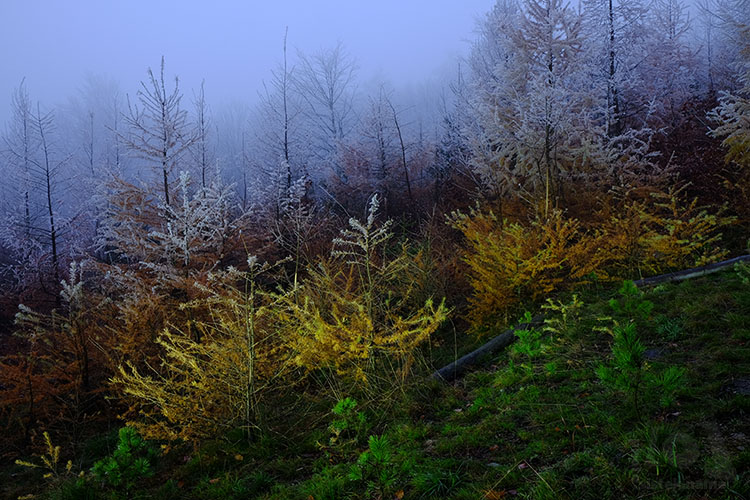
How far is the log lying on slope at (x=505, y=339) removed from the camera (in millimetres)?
4805

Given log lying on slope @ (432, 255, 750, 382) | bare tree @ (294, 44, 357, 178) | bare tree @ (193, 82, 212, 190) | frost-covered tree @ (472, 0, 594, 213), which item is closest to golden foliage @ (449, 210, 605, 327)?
log lying on slope @ (432, 255, 750, 382)

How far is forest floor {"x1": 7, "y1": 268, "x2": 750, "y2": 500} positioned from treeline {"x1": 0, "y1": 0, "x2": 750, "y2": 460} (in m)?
0.53

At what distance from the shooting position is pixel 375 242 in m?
4.54

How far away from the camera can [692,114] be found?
41.2ft

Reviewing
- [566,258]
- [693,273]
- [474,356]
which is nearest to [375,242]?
[474,356]

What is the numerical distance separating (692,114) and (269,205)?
13.4 metres

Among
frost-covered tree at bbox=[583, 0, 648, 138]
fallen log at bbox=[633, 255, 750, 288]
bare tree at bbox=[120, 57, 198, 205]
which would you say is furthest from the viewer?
frost-covered tree at bbox=[583, 0, 648, 138]

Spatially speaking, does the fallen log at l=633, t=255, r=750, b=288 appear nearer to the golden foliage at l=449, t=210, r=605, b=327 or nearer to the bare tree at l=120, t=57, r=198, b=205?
the golden foliage at l=449, t=210, r=605, b=327

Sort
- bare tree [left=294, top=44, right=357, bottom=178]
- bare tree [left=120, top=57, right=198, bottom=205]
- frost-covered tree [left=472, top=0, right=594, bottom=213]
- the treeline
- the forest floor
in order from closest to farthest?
the forest floor
the treeline
bare tree [left=120, top=57, right=198, bottom=205]
frost-covered tree [left=472, top=0, right=594, bottom=213]
bare tree [left=294, top=44, right=357, bottom=178]

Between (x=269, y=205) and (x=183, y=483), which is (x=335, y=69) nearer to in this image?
(x=269, y=205)

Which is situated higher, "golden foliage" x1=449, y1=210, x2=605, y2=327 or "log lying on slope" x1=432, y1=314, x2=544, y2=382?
"golden foliage" x1=449, y1=210, x2=605, y2=327

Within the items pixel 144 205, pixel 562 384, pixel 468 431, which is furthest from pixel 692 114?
pixel 144 205

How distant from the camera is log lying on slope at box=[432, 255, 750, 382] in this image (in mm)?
4805

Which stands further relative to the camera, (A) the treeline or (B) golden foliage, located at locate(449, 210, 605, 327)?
(B) golden foliage, located at locate(449, 210, 605, 327)
